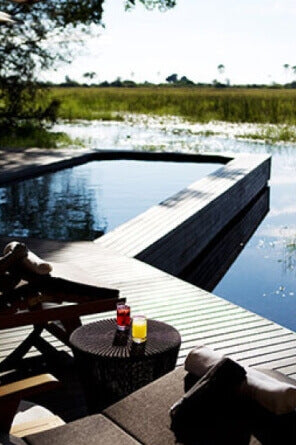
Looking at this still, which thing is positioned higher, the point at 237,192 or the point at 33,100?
the point at 33,100

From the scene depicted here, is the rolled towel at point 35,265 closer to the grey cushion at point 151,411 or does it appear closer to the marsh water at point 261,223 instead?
the grey cushion at point 151,411

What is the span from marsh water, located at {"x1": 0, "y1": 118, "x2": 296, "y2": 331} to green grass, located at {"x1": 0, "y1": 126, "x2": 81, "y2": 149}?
0.49 meters

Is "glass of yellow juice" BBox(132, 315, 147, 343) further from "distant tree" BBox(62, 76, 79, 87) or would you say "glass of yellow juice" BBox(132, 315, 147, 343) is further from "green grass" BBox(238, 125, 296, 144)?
"distant tree" BBox(62, 76, 79, 87)

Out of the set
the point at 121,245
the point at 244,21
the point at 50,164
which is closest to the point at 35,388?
the point at 121,245

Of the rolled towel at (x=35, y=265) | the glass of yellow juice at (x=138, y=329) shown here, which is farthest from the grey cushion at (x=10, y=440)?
the rolled towel at (x=35, y=265)

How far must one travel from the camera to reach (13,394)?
230cm

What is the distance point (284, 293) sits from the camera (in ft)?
21.0

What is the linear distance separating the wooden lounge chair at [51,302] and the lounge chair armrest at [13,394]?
2.88ft

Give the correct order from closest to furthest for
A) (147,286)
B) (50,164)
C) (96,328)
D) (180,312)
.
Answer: (96,328), (180,312), (147,286), (50,164)

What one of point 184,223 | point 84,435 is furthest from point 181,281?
point 84,435

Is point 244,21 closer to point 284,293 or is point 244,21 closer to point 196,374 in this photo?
point 284,293

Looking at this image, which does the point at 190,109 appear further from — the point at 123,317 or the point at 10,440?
the point at 10,440

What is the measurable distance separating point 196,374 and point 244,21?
55.6 metres

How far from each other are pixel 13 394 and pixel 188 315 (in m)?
2.10
